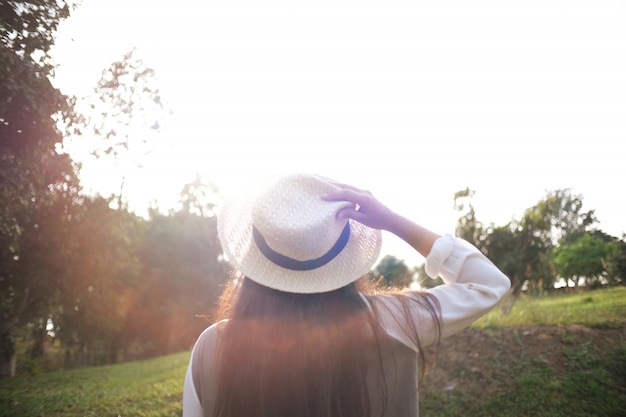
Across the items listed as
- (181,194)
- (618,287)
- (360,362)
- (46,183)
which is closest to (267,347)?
(360,362)

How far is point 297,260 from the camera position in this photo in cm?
146

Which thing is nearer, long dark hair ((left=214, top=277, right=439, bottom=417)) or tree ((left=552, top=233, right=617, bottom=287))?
long dark hair ((left=214, top=277, right=439, bottom=417))

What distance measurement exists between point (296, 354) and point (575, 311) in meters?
5.93

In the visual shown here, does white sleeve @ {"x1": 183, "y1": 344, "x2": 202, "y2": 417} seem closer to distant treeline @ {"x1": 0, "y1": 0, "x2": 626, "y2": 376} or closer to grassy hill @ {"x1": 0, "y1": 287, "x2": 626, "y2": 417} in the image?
distant treeline @ {"x1": 0, "y1": 0, "x2": 626, "y2": 376}

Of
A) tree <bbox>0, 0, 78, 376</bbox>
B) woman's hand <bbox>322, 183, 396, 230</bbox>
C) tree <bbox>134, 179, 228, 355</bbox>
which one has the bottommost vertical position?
tree <bbox>134, 179, 228, 355</bbox>

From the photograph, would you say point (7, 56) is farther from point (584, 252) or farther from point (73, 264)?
point (584, 252)

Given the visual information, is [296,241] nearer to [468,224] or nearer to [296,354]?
[296,354]

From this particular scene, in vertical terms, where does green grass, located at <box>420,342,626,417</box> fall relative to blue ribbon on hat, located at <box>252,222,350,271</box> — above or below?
below

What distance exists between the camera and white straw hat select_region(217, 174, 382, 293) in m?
1.43

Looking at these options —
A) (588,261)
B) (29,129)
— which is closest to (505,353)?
(588,261)

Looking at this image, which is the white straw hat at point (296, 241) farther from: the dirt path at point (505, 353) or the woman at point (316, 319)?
the dirt path at point (505, 353)

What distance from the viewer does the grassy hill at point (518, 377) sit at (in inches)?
167

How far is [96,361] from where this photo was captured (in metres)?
23.9

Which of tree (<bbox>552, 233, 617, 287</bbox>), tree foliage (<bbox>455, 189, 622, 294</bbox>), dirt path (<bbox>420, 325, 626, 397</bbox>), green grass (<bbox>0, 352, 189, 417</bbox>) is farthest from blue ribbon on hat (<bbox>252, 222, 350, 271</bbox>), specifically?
tree foliage (<bbox>455, 189, 622, 294</bbox>)
